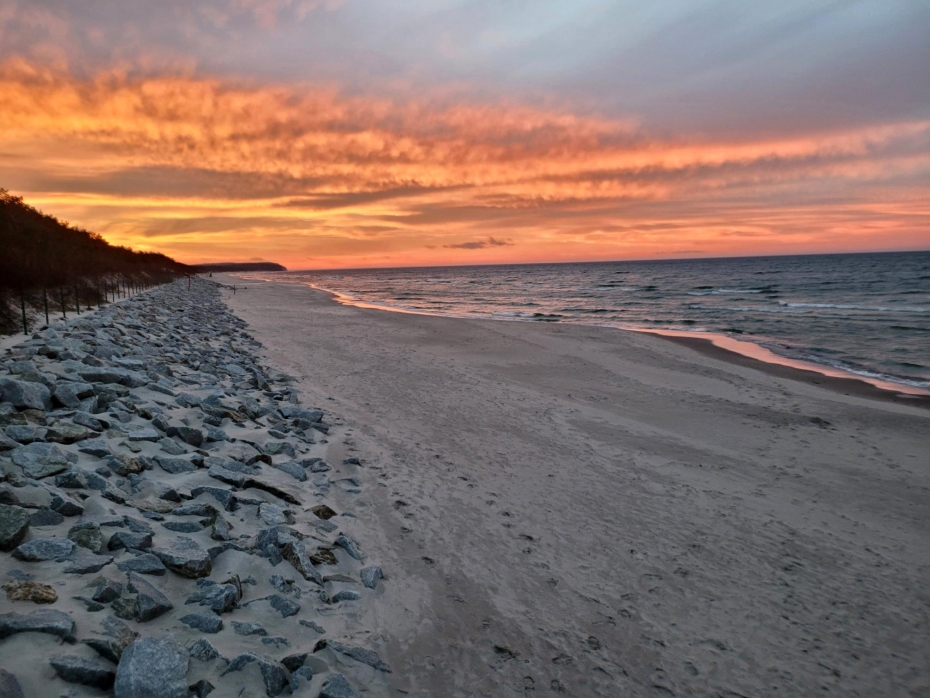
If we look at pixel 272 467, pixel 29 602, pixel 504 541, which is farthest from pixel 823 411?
pixel 29 602

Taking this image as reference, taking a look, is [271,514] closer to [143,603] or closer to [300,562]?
[300,562]

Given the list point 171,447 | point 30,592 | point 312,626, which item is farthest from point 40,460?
point 312,626

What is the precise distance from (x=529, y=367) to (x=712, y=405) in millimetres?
5276

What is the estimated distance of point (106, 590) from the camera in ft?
9.73

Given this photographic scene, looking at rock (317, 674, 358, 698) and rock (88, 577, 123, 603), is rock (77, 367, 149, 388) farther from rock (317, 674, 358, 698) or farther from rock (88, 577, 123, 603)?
rock (317, 674, 358, 698)

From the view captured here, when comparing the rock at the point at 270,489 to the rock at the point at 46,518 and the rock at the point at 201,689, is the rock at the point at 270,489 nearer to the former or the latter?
the rock at the point at 46,518

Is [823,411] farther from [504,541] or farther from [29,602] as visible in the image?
[29,602]

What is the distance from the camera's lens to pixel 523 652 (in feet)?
12.5

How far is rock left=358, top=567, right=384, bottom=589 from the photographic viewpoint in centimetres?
435

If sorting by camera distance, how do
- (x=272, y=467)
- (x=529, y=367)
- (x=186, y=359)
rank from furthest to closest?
(x=529, y=367)
(x=186, y=359)
(x=272, y=467)

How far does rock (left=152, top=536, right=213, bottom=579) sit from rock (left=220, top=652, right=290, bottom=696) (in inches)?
34.7

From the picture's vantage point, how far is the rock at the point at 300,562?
161 inches

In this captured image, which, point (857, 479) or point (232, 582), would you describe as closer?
point (232, 582)

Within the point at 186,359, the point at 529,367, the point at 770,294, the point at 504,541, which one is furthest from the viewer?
the point at 770,294
